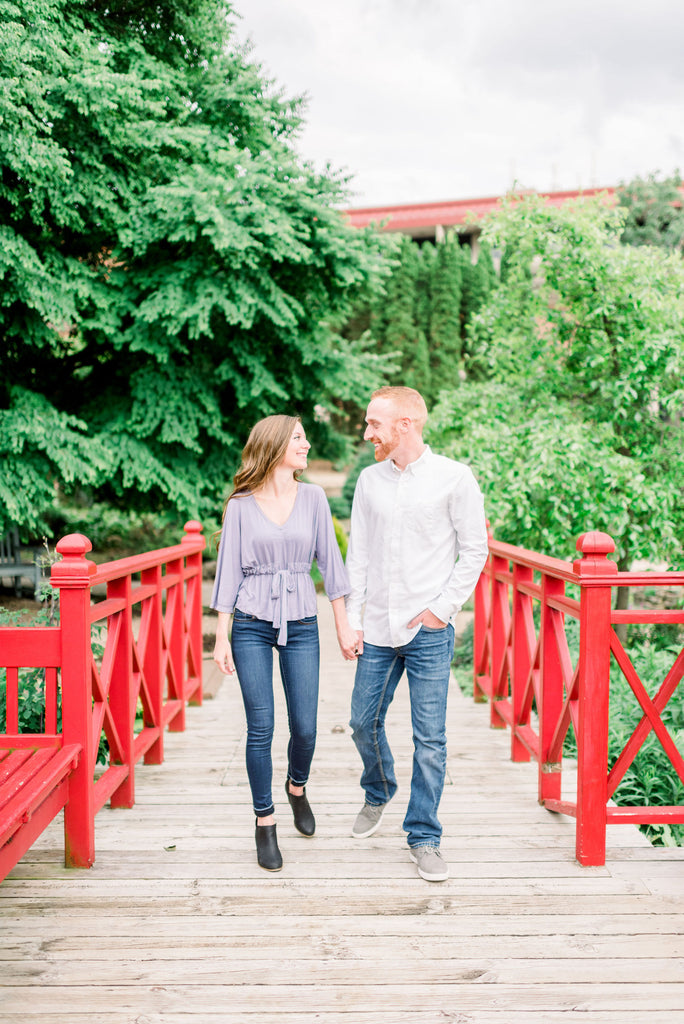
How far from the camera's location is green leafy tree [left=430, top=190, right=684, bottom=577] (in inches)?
262

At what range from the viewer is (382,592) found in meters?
2.89

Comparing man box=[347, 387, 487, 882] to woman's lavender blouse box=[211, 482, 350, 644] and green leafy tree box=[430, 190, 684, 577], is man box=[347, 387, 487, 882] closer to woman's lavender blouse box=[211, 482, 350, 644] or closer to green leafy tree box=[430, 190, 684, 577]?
woman's lavender blouse box=[211, 482, 350, 644]

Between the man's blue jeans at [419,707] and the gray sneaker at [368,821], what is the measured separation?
0.91ft

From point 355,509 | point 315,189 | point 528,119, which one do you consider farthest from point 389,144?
point 355,509

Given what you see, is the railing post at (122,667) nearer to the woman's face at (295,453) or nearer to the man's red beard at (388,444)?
the woman's face at (295,453)

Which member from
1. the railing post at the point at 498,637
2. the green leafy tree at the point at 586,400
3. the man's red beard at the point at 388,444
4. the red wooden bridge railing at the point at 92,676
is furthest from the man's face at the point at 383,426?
the green leafy tree at the point at 586,400

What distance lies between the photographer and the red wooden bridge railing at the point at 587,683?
2.86 metres

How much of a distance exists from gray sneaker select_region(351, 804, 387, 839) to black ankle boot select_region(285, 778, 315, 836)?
0.19 metres

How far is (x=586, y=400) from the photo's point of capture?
7797 millimetres

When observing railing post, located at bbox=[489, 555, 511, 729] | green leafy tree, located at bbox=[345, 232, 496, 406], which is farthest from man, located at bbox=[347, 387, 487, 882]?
green leafy tree, located at bbox=[345, 232, 496, 406]

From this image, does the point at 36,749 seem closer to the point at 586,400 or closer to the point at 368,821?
the point at 368,821

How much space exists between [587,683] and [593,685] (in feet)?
0.07

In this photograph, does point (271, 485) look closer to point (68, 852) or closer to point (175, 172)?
point (68, 852)

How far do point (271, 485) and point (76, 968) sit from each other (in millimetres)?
1648
